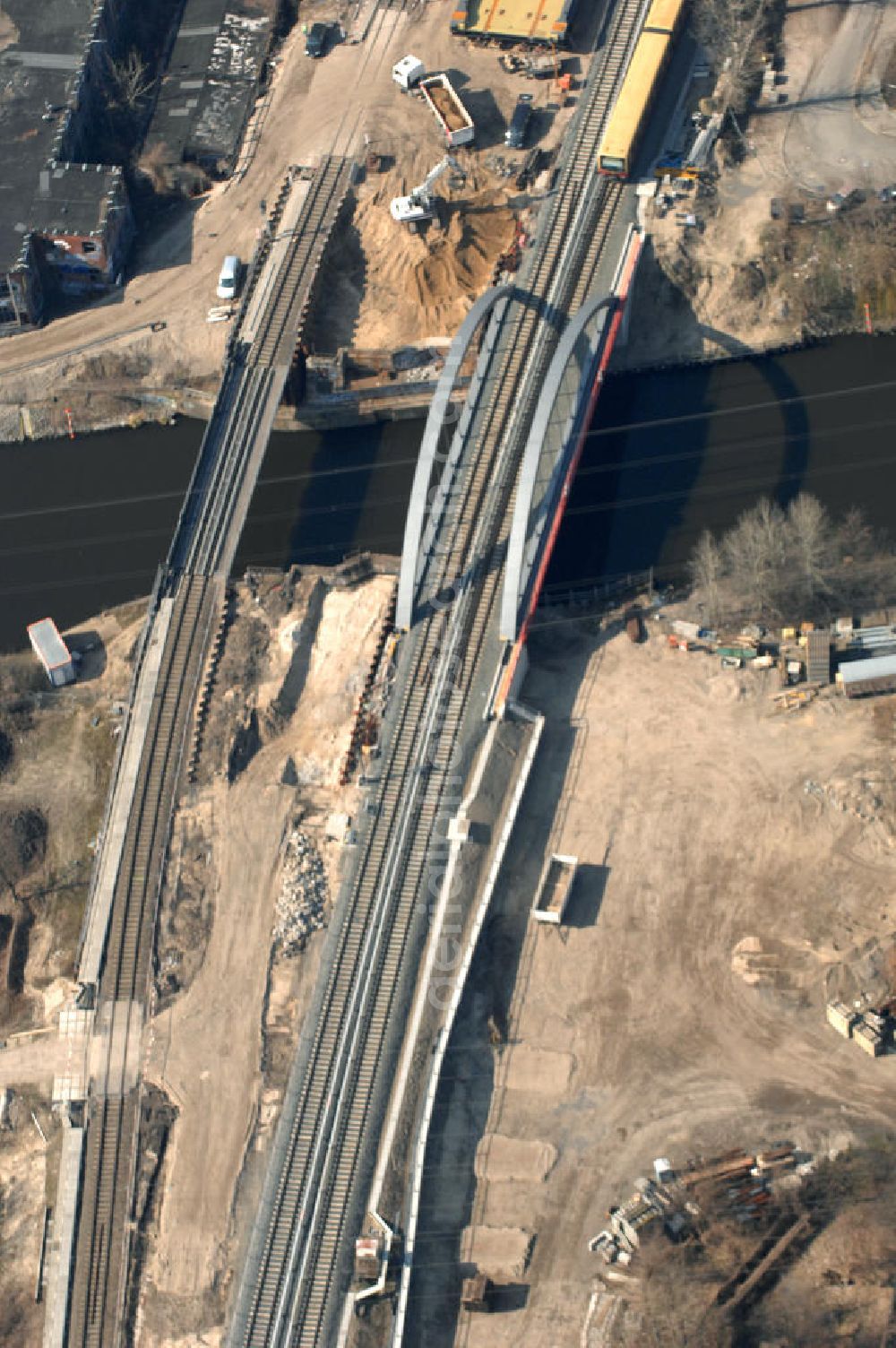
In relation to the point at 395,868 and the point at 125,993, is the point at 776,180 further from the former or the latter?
the point at 125,993

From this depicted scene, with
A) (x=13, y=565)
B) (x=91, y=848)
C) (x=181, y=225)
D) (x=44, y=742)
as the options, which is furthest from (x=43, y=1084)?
(x=181, y=225)

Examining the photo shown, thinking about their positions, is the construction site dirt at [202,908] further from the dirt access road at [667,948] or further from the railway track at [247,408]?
the dirt access road at [667,948]

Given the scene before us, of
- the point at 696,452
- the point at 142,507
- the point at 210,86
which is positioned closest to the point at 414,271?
the point at 696,452

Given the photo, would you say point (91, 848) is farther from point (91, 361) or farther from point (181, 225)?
point (181, 225)

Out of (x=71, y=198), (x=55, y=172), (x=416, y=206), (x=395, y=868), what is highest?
(x=416, y=206)

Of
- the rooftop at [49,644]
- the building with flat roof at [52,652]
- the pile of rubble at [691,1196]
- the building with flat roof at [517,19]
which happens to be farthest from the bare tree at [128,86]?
the pile of rubble at [691,1196]

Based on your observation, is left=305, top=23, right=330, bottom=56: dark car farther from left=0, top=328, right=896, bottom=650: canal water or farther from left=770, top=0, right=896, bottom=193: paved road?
left=770, top=0, right=896, bottom=193: paved road
